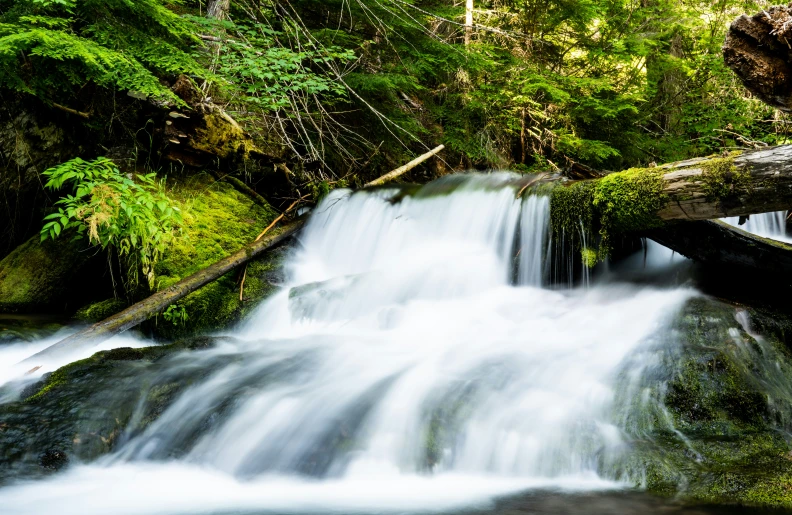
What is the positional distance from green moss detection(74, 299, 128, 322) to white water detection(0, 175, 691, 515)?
154cm

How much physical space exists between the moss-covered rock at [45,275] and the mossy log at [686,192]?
5.35m

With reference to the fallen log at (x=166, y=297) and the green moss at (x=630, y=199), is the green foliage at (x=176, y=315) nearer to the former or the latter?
the fallen log at (x=166, y=297)

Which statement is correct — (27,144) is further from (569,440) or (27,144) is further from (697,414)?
(697,414)

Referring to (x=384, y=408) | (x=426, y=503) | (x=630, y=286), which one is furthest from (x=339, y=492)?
(x=630, y=286)

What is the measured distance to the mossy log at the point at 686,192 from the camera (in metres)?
3.68

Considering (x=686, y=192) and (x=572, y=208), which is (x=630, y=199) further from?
(x=572, y=208)

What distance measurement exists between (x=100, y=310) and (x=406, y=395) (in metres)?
3.76

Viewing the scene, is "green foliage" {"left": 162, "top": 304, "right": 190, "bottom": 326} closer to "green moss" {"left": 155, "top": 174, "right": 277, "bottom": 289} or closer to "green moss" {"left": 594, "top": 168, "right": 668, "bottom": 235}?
"green moss" {"left": 155, "top": 174, "right": 277, "bottom": 289}

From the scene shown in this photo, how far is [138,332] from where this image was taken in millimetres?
5004

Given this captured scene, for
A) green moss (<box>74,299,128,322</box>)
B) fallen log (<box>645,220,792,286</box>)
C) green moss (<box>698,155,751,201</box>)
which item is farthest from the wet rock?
fallen log (<box>645,220,792,286</box>)

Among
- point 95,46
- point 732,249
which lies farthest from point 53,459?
point 732,249

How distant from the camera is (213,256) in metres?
5.47

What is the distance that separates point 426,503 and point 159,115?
5.23 metres

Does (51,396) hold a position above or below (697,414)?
above
